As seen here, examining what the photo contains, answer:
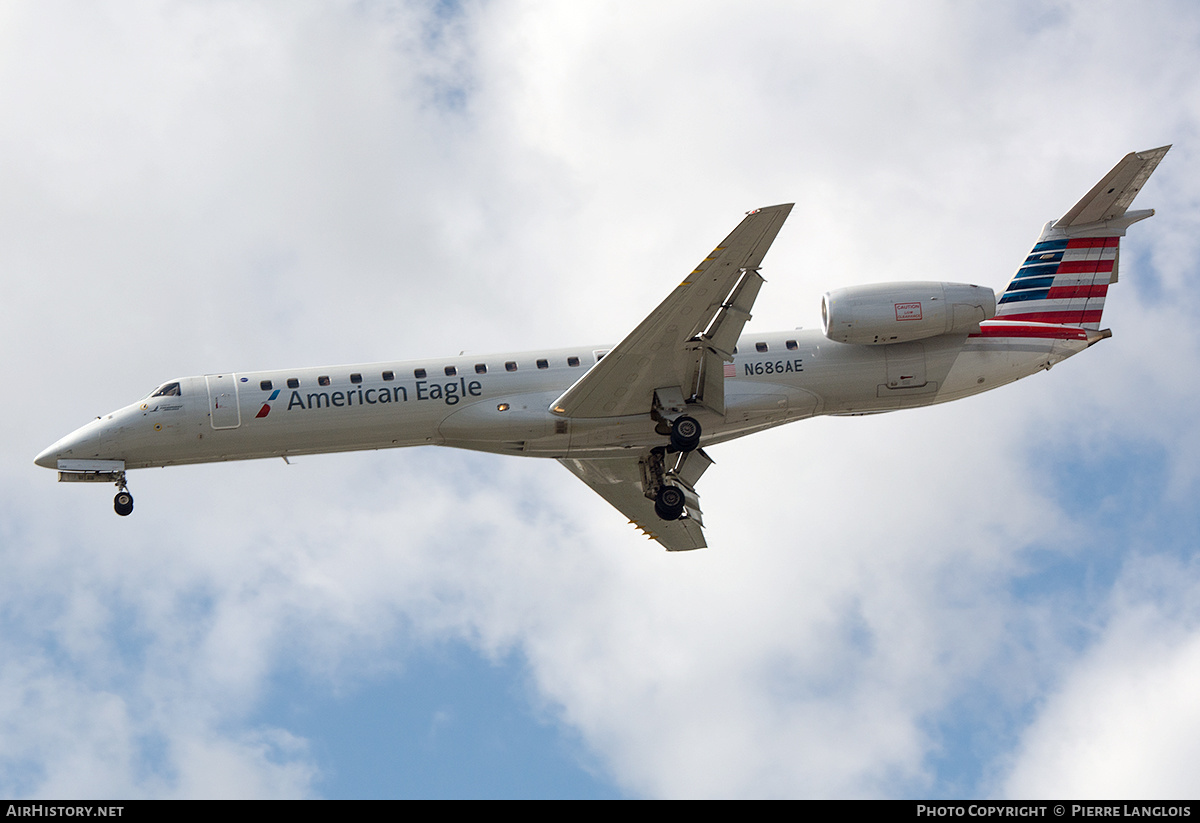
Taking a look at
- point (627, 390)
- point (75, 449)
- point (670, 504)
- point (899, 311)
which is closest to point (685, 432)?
point (627, 390)

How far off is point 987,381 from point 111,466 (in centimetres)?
2046

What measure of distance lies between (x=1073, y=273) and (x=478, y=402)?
49.4 feet

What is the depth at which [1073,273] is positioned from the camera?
32.6 metres

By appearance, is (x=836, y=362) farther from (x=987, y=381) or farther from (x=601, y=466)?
(x=601, y=466)

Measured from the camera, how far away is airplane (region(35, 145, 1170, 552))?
29453mm

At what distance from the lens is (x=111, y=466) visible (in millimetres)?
29672

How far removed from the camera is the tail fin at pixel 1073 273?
32.4 m

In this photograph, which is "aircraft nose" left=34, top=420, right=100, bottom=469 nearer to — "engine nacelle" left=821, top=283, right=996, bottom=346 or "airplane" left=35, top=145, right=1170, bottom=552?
"airplane" left=35, top=145, right=1170, bottom=552

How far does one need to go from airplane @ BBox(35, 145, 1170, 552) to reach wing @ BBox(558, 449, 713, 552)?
73.3 inches

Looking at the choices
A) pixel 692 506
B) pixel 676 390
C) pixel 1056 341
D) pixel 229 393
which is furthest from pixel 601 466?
pixel 1056 341

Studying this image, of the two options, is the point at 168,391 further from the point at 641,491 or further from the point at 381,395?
Answer: the point at 641,491

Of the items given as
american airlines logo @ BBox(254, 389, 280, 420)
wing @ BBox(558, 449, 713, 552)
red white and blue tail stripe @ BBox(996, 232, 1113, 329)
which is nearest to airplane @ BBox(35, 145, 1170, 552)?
american airlines logo @ BBox(254, 389, 280, 420)

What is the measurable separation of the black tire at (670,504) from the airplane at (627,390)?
5 centimetres
